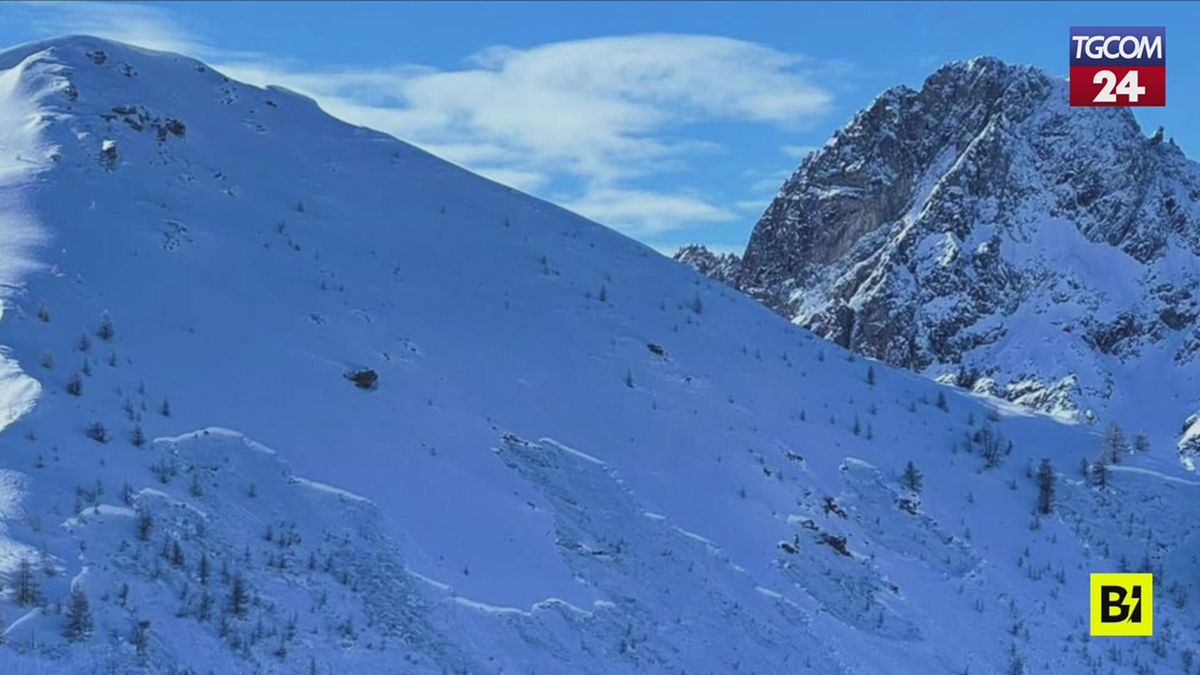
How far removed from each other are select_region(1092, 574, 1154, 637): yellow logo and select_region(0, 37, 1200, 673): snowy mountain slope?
0.91ft

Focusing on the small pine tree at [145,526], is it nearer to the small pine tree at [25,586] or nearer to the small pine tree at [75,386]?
the small pine tree at [25,586]

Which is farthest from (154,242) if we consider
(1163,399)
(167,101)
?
(1163,399)

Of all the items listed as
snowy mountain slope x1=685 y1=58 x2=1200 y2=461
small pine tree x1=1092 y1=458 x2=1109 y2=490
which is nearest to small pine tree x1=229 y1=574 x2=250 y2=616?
small pine tree x1=1092 y1=458 x2=1109 y2=490

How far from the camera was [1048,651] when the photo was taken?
18594 mm

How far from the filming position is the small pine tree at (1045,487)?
2294 centimetres

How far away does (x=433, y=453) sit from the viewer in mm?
17562

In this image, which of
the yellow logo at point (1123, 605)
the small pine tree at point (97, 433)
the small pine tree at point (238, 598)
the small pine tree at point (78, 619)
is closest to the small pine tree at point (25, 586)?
the small pine tree at point (78, 619)

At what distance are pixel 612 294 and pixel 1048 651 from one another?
1077 cm

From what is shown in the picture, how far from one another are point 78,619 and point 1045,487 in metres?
16.9

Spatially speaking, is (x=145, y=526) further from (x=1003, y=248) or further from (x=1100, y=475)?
(x=1003, y=248)

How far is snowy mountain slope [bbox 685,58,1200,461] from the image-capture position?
111 meters

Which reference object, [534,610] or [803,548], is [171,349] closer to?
[534,610]

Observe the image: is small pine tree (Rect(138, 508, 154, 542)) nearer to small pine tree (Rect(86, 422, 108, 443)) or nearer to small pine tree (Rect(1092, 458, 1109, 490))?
small pine tree (Rect(86, 422, 108, 443))

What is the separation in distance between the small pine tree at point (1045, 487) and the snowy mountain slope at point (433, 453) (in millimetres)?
236
